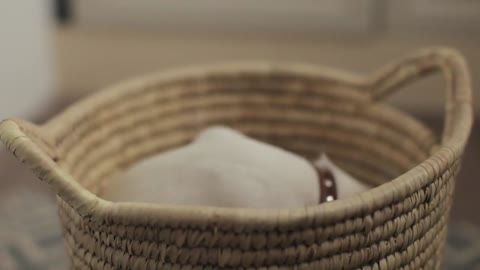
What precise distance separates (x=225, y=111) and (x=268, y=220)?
0.41m

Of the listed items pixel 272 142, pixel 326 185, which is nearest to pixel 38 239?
pixel 272 142

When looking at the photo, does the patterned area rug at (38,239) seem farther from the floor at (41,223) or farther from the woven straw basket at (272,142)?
the woven straw basket at (272,142)

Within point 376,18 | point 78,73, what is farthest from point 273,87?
point 78,73

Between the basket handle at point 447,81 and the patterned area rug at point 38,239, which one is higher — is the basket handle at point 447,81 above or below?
above

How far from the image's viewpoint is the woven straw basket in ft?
1.49

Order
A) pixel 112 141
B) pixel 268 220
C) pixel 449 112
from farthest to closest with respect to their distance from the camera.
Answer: pixel 112 141
pixel 449 112
pixel 268 220

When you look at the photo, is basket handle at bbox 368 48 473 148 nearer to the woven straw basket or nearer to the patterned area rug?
the woven straw basket

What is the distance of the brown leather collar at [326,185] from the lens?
64cm

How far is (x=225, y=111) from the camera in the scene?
0.84 metres

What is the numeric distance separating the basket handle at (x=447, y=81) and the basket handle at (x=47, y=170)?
0.98 ft

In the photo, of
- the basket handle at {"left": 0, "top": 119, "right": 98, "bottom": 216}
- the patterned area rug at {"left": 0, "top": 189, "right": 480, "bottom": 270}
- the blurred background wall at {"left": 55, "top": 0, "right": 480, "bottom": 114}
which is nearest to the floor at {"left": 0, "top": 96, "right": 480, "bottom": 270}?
the patterned area rug at {"left": 0, "top": 189, "right": 480, "bottom": 270}

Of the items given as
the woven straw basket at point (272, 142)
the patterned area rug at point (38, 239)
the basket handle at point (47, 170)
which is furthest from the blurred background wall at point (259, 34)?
the basket handle at point (47, 170)

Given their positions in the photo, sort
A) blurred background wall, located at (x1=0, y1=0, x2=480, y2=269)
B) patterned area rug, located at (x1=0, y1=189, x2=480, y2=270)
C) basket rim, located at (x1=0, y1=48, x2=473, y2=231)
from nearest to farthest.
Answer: basket rim, located at (x1=0, y1=48, x2=473, y2=231) < patterned area rug, located at (x1=0, y1=189, x2=480, y2=270) < blurred background wall, located at (x1=0, y1=0, x2=480, y2=269)

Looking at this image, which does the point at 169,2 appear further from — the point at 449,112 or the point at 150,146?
the point at 449,112
